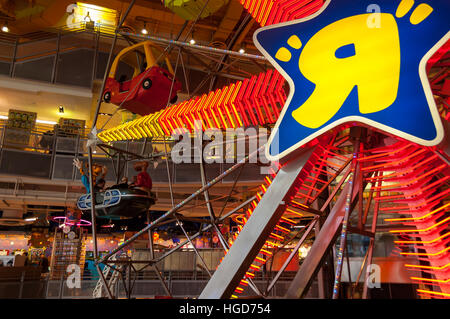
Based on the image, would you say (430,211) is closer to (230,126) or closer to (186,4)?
(230,126)

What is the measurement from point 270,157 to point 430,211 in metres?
1.24

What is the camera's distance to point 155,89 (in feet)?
21.0

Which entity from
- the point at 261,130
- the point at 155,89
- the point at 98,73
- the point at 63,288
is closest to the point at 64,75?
the point at 98,73

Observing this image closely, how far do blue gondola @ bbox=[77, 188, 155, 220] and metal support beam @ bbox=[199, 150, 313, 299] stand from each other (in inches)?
134

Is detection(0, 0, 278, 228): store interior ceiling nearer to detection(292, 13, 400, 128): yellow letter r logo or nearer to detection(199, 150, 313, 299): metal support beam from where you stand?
detection(199, 150, 313, 299): metal support beam

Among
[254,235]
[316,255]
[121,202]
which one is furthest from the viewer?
[121,202]

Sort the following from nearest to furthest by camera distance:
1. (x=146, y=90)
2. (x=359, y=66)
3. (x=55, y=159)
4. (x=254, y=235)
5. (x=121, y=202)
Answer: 1. (x=359, y=66)
2. (x=254, y=235)
3. (x=121, y=202)
4. (x=146, y=90)
5. (x=55, y=159)

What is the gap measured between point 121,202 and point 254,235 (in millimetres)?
3572

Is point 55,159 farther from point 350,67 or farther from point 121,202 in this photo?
point 350,67

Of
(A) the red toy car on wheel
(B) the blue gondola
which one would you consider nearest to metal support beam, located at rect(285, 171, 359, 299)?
(B) the blue gondola

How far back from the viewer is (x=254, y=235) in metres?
2.90

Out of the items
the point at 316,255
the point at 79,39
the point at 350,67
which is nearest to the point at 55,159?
the point at 79,39

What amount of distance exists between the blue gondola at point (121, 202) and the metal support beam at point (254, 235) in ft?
11.1

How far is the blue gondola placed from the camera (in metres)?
5.95
